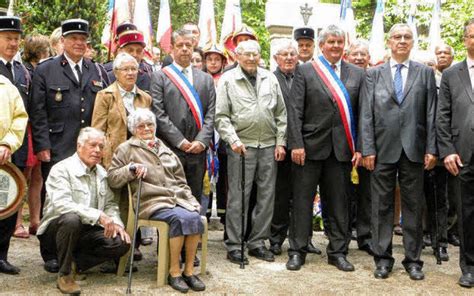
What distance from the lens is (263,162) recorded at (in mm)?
5770

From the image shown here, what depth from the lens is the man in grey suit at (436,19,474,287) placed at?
5.09 metres

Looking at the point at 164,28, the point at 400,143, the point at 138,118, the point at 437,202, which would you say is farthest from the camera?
the point at 164,28

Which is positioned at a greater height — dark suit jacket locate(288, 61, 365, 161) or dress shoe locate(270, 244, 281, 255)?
dark suit jacket locate(288, 61, 365, 161)

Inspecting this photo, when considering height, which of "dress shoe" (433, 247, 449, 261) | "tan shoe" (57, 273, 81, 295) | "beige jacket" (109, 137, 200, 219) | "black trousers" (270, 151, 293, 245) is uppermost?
"beige jacket" (109, 137, 200, 219)

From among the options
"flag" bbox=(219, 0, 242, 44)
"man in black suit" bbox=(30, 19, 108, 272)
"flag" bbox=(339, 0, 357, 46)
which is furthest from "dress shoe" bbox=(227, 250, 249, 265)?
"flag" bbox=(339, 0, 357, 46)

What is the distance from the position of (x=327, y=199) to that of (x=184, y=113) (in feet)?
5.04

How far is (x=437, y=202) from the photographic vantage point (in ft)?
20.8

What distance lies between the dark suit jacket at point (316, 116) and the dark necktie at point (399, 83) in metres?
0.34

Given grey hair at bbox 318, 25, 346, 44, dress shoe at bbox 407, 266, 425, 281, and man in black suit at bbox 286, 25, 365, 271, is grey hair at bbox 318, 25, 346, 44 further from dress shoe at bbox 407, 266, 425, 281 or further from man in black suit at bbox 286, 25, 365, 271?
dress shoe at bbox 407, 266, 425, 281

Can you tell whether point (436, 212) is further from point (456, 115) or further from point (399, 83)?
point (399, 83)

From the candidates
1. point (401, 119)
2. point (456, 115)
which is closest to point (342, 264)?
point (401, 119)

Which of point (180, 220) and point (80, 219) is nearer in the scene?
point (80, 219)

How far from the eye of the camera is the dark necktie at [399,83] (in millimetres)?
5320

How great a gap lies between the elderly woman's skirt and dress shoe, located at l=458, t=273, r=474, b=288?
2.20 m
